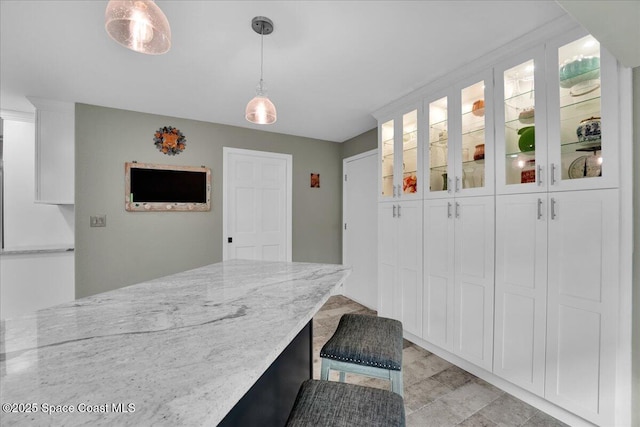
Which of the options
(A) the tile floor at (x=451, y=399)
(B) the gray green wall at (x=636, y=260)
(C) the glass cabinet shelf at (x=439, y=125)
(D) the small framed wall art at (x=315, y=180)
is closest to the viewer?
(B) the gray green wall at (x=636, y=260)

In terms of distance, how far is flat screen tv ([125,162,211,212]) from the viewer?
3141mm

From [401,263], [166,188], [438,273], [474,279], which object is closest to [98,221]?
[166,188]

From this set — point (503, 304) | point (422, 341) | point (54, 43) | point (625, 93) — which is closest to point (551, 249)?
point (503, 304)

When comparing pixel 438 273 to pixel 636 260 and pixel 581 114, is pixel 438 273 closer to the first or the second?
pixel 636 260

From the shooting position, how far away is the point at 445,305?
7.68ft

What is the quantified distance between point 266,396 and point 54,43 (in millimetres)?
2626

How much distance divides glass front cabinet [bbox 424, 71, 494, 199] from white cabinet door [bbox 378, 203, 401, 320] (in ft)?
1.77

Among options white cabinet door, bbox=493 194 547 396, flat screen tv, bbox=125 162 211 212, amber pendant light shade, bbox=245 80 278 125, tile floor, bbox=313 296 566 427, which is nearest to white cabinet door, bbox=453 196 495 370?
Result: white cabinet door, bbox=493 194 547 396

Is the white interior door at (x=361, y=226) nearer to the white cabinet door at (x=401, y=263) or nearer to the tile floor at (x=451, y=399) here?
the white cabinet door at (x=401, y=263)

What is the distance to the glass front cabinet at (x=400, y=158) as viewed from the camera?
2.69m

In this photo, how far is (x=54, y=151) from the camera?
286 centimetres

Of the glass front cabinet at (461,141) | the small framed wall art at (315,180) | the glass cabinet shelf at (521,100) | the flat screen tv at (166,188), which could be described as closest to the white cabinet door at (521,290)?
the glass front cabinet at (461,141)

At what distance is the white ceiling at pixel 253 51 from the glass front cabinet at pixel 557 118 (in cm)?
25

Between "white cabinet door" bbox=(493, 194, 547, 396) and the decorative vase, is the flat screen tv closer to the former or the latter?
the decorative vase
